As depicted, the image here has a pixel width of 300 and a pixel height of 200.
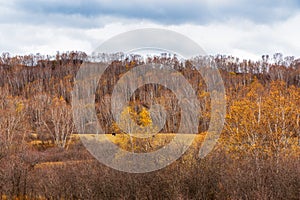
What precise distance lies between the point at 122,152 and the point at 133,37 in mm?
9054

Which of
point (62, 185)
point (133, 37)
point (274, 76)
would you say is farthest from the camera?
point (274, 76)

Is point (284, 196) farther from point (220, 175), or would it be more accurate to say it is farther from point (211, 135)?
point (211, 135)

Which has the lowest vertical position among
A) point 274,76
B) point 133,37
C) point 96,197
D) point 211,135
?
point 96,197

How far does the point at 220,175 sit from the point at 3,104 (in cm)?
5060

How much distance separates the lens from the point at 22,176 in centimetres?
1970

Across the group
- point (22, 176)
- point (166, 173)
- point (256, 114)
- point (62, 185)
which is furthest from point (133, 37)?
point (256, 114)

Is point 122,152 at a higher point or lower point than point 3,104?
lower

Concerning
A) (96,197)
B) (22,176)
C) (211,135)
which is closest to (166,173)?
(96,197)

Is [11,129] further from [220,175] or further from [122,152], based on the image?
[220,175]

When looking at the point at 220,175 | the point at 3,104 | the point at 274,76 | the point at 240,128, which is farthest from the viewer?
the point at 274,76

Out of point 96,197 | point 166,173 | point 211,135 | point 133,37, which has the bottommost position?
point 96,197

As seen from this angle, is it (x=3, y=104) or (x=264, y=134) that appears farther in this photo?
(x=3, y=104)

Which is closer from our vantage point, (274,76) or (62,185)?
(62,185)

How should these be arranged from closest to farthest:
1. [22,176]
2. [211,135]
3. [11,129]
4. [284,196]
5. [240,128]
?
[284,196]
[22,176]
[211,135]
[240,128]
[11,129]
